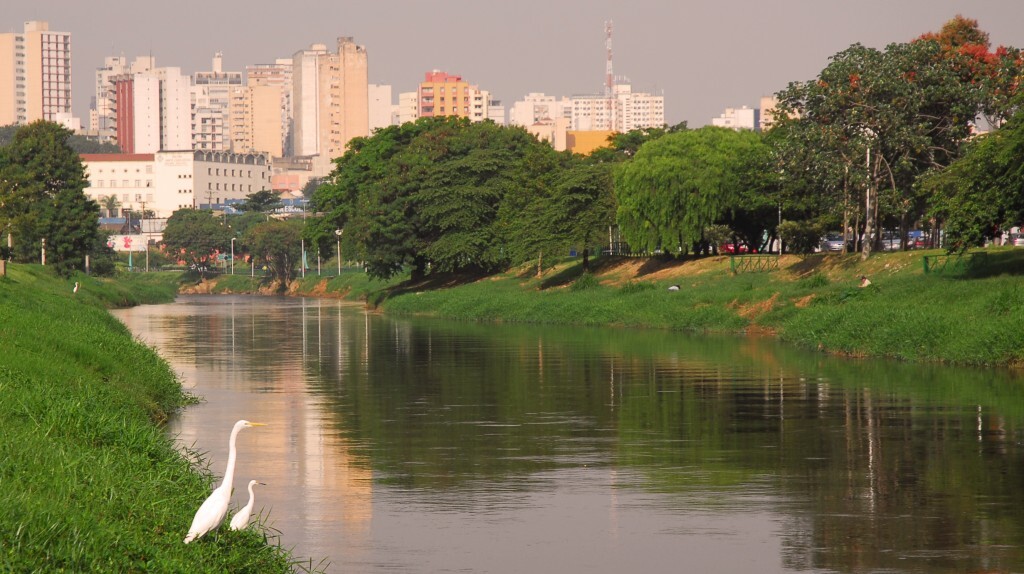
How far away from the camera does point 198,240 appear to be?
155500 mm

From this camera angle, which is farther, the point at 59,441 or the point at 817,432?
the point at 817,432

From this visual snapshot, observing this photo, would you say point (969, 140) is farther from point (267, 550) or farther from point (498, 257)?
point (267, 550)

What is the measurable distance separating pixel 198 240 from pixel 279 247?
20995mm

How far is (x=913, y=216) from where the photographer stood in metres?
62.8

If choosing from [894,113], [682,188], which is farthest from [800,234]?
[894,113]

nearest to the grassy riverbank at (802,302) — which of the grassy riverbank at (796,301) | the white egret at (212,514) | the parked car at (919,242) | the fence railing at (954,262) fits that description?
the grassy riverbank at (796,301)

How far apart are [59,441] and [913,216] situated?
51852 mm

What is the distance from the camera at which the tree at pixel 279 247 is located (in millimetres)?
138000

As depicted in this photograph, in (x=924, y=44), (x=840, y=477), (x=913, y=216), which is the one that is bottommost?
(x=840, y=477)

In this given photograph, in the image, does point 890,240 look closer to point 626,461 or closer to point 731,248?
point 731,248

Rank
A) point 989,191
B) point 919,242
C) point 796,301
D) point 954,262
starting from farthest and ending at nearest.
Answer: point 919,242 < point 796,301 < point 954,262 < point 989,191

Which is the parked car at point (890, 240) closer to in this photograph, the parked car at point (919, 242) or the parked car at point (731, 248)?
the parked car at point (919, 242)

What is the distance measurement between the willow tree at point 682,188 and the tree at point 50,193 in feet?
107

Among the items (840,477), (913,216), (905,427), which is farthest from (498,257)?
(840,477)
